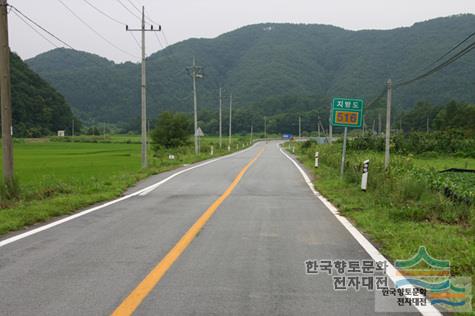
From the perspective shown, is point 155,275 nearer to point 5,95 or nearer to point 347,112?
point 5,95

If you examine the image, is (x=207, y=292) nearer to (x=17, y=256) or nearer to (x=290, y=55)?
(x=17, y=256)

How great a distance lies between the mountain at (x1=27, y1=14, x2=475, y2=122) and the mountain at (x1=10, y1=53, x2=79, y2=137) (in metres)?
2.74

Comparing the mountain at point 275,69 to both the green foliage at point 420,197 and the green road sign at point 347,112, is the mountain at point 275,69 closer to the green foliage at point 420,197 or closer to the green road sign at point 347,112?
the green road sign at point 347,112

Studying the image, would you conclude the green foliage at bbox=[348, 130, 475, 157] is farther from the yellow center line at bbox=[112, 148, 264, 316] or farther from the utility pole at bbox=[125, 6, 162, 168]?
the yellow center line at bbox=[112, 148, 264, 316]

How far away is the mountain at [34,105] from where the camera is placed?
78.0 metres

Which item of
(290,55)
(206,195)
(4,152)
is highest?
(290,55)

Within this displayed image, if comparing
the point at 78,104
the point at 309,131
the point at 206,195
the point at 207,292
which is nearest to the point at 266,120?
the point at 309,131

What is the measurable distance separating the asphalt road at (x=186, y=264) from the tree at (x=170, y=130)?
4808 centimetres

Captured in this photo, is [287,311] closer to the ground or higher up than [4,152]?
closer to the ground

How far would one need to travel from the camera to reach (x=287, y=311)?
13.6 feet

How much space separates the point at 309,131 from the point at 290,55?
2119 cm

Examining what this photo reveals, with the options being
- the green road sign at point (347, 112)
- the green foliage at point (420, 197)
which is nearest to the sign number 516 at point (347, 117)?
the green road sign at point (347, 112)

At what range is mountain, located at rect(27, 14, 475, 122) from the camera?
47.0 meters

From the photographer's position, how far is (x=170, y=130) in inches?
2299
